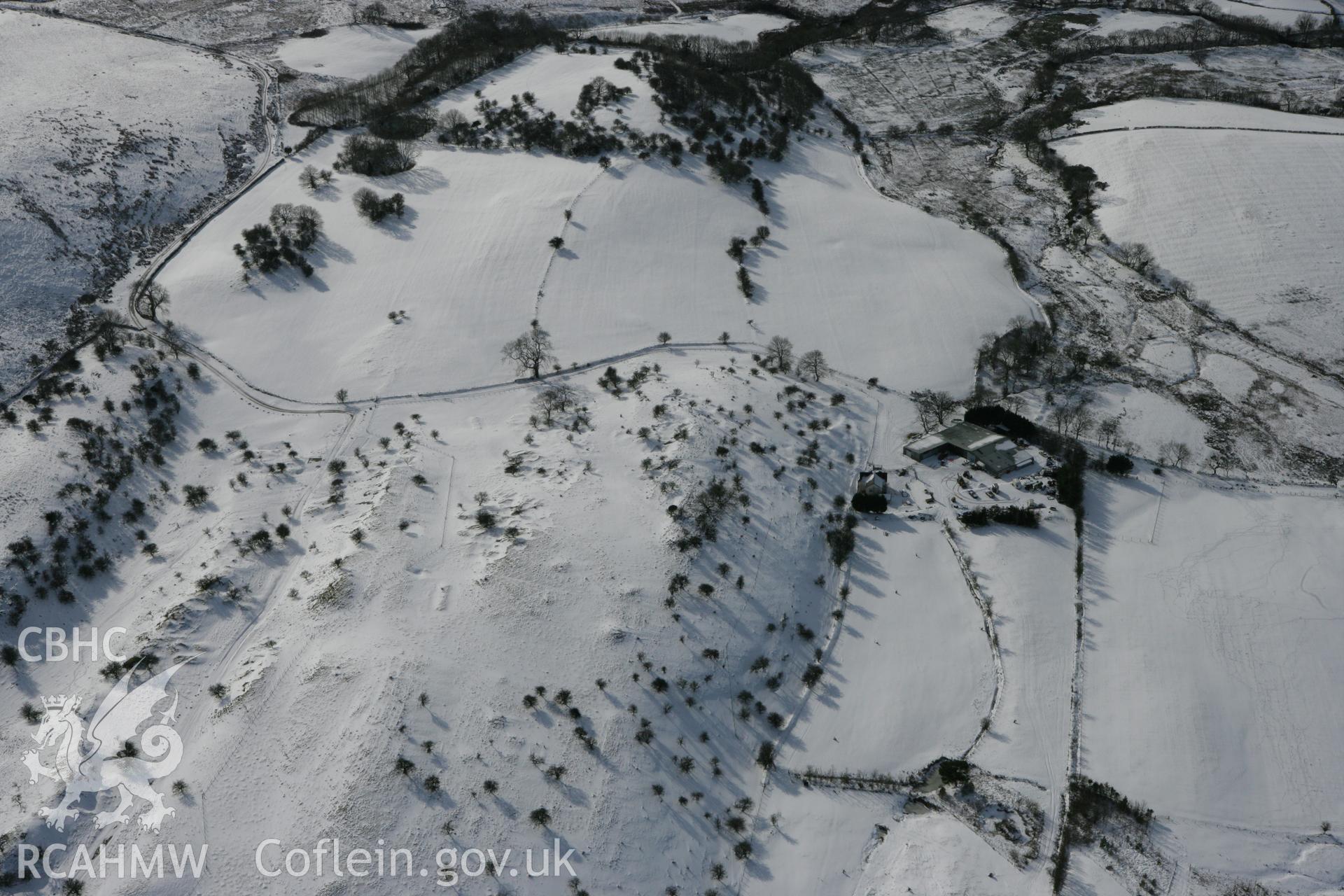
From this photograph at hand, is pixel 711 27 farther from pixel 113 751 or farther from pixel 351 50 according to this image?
pixel 113 751

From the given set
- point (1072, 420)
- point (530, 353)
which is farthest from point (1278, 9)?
point (530, 353)

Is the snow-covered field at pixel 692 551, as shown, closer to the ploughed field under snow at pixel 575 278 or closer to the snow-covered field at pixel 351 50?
the ploughed field under snow at pixel 575 278

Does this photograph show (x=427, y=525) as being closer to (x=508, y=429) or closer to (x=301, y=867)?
(x=508, y=429)

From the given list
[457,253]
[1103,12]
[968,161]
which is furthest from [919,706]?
Result: [1103,12]

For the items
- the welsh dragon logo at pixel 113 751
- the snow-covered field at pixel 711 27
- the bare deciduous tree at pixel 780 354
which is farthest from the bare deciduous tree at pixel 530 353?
the snow-covered field at pixel 711 27

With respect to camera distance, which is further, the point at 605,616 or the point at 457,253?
the point at 457,253
